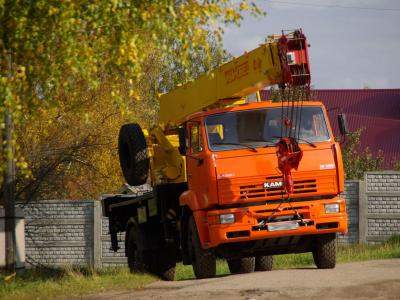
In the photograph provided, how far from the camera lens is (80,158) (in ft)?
88.8

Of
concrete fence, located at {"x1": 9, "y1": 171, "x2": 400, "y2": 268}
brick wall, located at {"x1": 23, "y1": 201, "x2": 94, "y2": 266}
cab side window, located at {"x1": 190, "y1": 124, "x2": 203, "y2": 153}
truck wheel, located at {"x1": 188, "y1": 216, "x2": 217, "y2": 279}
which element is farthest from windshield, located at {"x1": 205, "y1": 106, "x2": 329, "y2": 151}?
brick wall, located at {"x1": 23, "y1": 201, "x2": 94, "y2": 266}

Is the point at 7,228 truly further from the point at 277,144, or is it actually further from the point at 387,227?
the point at 387,227

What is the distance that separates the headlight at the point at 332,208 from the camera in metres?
16.1

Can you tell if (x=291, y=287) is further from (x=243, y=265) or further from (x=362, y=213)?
(x=362, y=213)

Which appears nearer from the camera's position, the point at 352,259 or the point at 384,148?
the point at 352,259

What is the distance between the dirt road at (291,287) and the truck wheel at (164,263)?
230 cm

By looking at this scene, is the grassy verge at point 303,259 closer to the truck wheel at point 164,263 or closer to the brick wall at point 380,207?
the truck wheel at point 164,263

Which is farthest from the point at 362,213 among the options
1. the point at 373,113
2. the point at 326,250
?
the point at 373,113

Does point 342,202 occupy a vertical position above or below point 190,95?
below

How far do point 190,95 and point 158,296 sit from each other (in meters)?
5.77

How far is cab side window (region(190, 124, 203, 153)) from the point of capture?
16.7m

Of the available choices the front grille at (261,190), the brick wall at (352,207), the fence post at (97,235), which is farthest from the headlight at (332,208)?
the fence post at (97,235)

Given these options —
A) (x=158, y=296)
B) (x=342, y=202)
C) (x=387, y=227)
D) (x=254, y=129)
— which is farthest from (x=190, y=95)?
(x=387, y=227)

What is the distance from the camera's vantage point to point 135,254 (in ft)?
65.0
